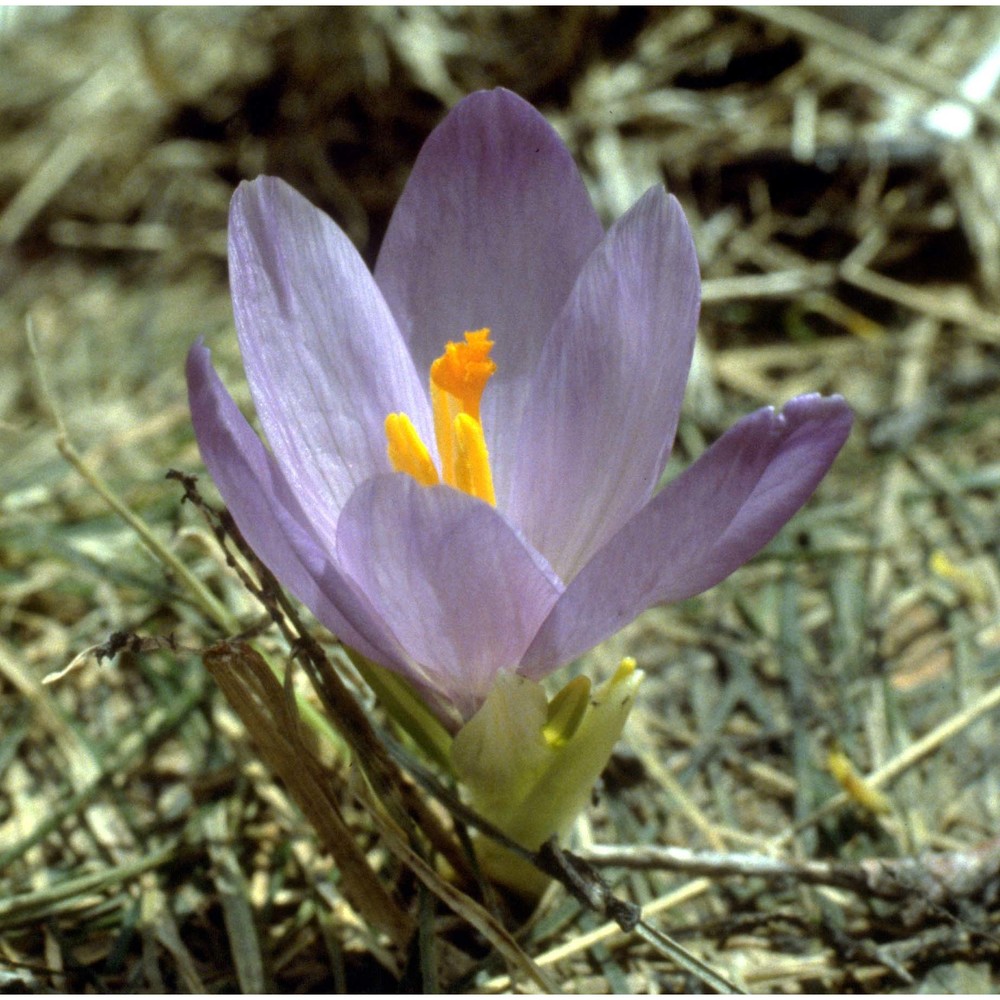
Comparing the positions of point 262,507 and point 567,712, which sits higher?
point 262,507

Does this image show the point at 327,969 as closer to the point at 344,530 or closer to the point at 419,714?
the point at 419,714

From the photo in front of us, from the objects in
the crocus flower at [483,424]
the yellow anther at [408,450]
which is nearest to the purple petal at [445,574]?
the crocus flower at [483,424]

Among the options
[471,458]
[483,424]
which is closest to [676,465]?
[483,424]

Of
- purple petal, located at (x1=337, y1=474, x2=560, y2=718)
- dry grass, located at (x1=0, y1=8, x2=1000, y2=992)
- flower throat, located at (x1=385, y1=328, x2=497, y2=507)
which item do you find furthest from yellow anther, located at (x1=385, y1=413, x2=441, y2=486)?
dry grass, located at (x1=0, y1=8, x2=1000, y2=992)

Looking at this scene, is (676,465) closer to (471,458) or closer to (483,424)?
(483,424)

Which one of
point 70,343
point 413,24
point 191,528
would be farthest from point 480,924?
point 413,24

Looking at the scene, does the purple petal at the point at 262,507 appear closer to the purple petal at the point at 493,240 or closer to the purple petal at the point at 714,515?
the purple petal at the point at 714,515

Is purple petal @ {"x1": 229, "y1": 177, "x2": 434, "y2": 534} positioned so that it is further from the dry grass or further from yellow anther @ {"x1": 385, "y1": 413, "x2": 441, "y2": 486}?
the dry grass
